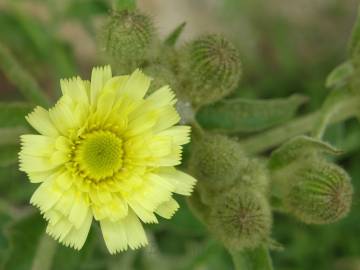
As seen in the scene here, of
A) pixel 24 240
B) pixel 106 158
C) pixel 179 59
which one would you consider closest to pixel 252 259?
pixel 106 158

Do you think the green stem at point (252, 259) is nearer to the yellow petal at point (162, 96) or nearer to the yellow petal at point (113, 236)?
the yellow petal at point (113, 236)

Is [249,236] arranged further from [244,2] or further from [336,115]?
[244,2]

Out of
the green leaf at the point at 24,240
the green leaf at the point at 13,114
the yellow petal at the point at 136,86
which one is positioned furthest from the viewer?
the green leaf at the point at 24,240

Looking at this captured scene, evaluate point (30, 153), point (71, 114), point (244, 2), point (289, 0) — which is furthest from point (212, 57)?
point (289, 0)

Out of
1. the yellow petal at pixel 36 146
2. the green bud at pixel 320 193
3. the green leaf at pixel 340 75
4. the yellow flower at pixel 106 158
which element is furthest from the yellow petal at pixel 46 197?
the green leaf at pixel 340 75

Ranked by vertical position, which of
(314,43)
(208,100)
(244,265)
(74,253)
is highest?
(314,43)

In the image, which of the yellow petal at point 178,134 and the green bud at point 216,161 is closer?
the yellow petal at point 178,134

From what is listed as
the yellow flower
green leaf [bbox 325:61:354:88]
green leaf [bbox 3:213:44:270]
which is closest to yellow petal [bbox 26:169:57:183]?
the yellow flower
